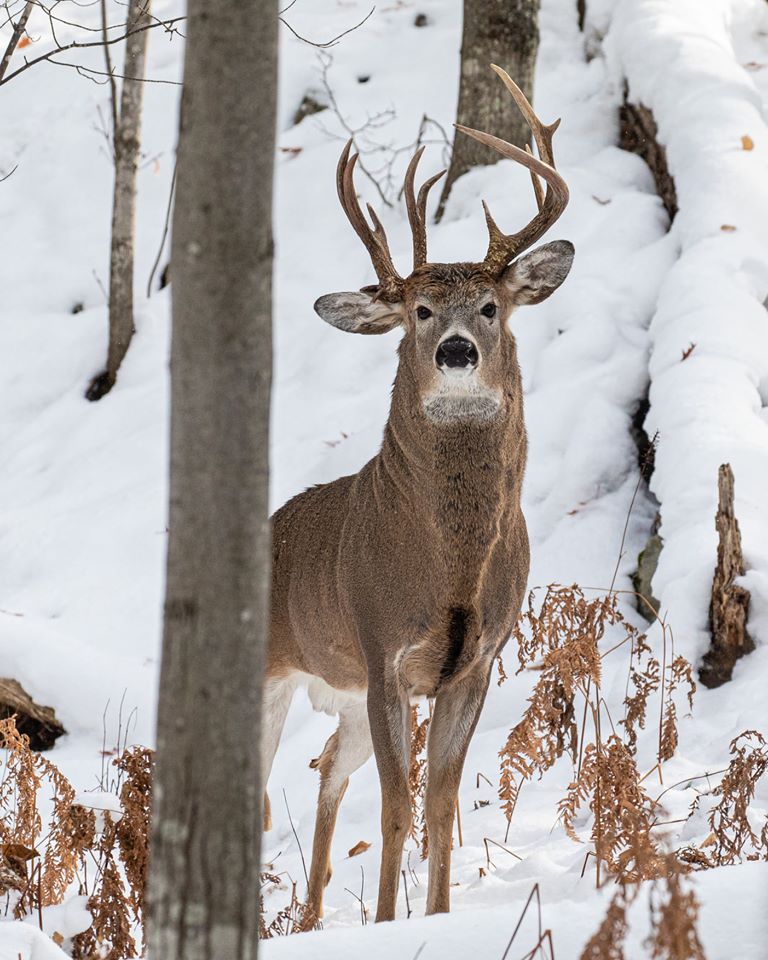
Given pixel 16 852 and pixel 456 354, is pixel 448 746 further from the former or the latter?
pixel 16 852

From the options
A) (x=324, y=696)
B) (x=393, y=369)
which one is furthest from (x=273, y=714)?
(x=393, y=369)

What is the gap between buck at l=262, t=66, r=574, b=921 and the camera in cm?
446

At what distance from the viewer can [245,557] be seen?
5.76ft

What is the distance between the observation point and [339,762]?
18.6ft

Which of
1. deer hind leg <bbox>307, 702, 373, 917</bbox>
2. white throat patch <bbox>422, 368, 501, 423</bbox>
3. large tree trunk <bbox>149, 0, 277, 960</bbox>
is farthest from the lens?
deer hind leg <bbox>307, 702, 373, 917</bbox>

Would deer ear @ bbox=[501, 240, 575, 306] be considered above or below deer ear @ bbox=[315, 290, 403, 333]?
above

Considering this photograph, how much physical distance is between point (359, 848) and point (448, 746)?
1.58 meters

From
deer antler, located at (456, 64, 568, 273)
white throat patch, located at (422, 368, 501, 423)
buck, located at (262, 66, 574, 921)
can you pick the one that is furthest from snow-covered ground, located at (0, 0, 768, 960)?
deer antler, located at (456, 64, 568, 273)

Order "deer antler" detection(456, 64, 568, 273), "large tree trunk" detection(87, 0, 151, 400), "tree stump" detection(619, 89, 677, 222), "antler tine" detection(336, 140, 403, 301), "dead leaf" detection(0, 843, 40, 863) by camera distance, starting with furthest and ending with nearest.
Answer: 1. "large tree trunk" detection(87, 0, 151, 400)
2. "tree stump" detection(619, 89, 677, 222)
3. "antler tine" detection(336, 140, 403, 301)
4. "deer antler" detection(456, 64, 568, 273)
5. "dead leaf" detection(0, 843, 40, 863)

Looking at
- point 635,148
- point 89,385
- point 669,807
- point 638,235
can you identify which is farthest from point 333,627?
point 635,148

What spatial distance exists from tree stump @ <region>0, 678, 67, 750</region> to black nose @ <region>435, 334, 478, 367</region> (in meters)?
3.67

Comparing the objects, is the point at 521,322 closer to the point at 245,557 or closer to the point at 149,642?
the point at 149,642

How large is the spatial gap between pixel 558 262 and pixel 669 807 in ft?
6.93

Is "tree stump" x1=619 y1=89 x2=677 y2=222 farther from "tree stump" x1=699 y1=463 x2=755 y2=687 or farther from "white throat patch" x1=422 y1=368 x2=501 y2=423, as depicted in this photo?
"white throat patch" x1=422 y1=368 x2=501 y2=423
